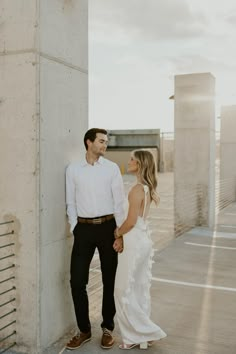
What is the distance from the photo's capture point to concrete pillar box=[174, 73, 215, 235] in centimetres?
1150

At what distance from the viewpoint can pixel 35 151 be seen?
152 inches

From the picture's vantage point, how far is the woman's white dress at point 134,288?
13.3 ft

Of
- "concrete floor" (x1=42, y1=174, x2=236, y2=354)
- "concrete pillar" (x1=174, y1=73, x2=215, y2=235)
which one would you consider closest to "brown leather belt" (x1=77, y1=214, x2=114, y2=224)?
"concrete floor" (x1=42, y1=174, x2=236, y2=354)

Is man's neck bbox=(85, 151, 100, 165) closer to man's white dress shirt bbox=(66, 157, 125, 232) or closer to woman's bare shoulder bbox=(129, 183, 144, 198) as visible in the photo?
man's white dress shirt bbox=(66, 157, 125, 232)

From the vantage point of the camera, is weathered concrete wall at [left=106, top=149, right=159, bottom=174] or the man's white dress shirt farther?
weathered concrete wall at [left=106, top=149, right=159, bottom=174]

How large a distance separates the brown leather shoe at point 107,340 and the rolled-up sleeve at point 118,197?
1.07 metres

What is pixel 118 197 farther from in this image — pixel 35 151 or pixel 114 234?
pixel 35 151

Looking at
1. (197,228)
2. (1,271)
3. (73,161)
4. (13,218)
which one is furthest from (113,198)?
(197,228)

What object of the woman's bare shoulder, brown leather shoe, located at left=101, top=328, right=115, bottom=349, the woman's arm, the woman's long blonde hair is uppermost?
the woman's long blonde hair

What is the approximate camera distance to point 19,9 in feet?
12.7

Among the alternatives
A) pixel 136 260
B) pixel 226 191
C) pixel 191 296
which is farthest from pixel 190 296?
pixel 226 191

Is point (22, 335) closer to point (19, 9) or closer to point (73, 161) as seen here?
point (73, 161)

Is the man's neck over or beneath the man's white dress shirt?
over

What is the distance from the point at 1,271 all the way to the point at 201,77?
882 centimetres
